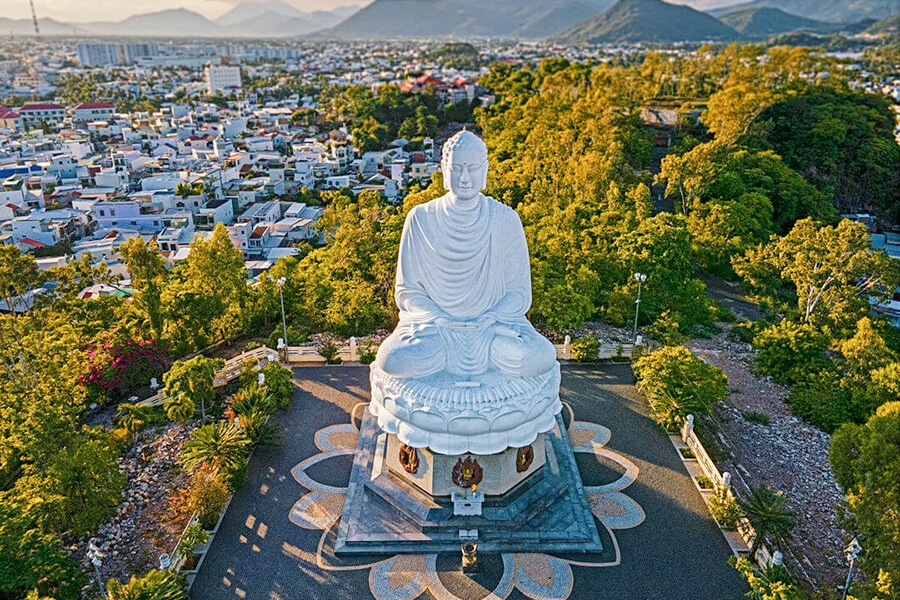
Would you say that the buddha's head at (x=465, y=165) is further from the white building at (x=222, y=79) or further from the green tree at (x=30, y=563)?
the white building at (x=222, y=79)

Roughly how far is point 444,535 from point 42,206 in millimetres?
44295

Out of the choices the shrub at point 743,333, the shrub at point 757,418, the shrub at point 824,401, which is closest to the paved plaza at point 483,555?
the shrub at point 757,418

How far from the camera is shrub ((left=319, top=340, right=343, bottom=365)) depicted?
16.8 metres

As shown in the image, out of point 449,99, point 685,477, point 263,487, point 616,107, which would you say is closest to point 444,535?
point 263,487

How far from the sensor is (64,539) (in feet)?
37.2

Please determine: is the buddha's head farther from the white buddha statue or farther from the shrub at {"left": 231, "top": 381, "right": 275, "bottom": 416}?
the shrub at {"left": 231, "top": 381, "right": 275, "bottom": 416}

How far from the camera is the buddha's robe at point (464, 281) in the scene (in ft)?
37.1

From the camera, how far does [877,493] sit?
8.80m

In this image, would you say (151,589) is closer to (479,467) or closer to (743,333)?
(479,467)

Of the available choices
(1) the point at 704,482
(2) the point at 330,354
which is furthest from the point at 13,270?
(1) the point at 704,482

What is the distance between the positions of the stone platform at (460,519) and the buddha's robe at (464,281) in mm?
2332

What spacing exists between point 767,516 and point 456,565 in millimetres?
5139

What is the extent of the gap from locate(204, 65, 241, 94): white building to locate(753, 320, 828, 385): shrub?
121333 millimetres

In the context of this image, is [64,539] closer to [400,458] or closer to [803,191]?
[400,458]
